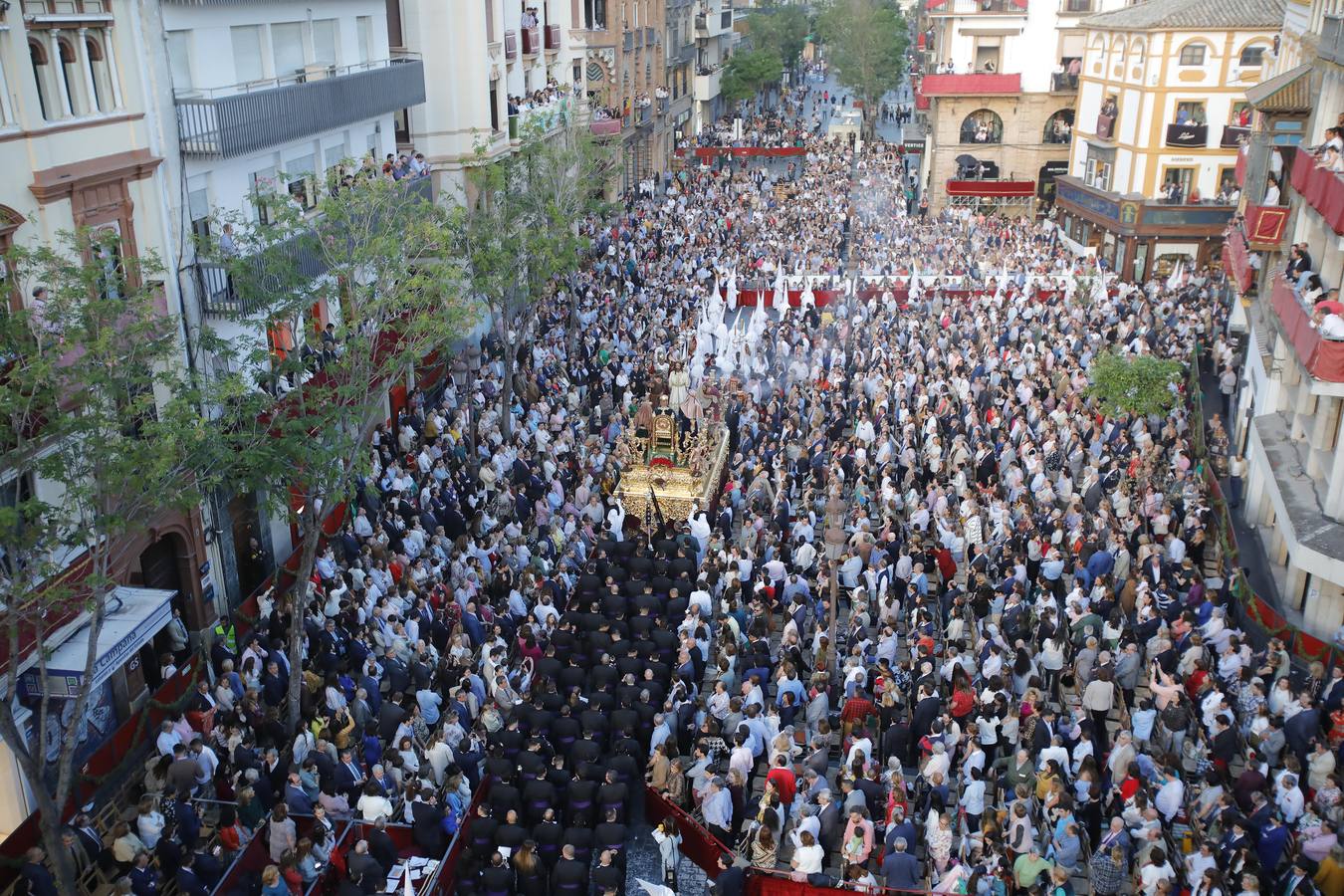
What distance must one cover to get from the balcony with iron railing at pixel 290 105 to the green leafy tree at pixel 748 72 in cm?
6365

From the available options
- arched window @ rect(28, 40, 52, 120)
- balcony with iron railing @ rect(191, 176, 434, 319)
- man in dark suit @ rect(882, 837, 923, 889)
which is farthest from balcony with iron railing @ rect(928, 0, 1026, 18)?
man in dark suit @ rect(882, 837, 923, 889)

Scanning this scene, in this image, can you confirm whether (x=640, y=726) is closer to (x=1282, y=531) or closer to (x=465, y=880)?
(x=465, y=880)

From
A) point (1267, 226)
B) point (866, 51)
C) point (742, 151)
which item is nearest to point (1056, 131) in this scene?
point (742, 151)

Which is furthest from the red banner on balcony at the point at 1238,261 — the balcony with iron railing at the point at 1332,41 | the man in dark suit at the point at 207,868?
the man in dark suit at the point at 207,868

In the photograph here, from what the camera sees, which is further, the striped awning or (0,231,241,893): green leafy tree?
the striped awning

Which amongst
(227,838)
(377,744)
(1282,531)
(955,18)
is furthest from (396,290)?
(955,18)

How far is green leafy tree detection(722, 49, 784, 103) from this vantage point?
290ft

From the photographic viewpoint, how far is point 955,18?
54.0m

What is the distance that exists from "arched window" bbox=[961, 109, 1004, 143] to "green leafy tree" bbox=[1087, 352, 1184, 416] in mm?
31649

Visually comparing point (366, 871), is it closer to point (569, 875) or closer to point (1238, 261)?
point (569, 875)

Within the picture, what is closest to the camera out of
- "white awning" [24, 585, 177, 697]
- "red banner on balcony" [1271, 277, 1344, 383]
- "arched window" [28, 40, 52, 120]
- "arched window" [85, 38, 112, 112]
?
"white awning" [24, 585, 177, 697]

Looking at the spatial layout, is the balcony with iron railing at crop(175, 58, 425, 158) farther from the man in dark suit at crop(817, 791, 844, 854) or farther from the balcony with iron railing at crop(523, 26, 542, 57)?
the man in dark suit at crop(817, 791, 844, 854)

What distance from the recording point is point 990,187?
177 feet

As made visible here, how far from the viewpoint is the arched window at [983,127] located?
54188mm
